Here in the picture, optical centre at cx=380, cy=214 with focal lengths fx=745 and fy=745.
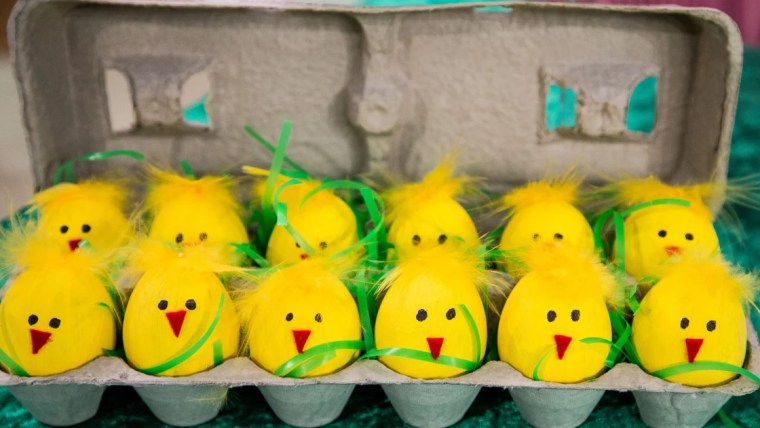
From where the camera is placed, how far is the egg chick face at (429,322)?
0.74 metres

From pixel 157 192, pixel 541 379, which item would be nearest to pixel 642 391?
pixel 541 379

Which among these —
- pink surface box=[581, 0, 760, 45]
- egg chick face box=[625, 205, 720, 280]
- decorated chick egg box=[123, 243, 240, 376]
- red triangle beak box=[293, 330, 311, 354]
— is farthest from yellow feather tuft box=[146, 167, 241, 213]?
pink surface box=[581, 0, 760, 45]

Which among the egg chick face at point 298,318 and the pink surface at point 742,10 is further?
the pink surface at point 742,10

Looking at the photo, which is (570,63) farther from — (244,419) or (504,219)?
(244,419)

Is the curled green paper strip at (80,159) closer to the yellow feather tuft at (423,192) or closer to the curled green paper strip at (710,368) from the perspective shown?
the yellow feather tuft at (423,192)

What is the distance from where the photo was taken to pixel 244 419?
0.84 m

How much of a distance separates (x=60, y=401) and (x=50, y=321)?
111 millimetres

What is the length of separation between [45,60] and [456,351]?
0.63 m

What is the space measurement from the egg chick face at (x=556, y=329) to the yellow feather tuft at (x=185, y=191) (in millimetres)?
393

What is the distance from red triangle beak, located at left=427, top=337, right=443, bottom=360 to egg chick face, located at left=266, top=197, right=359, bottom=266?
0.17m

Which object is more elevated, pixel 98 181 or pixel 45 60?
pixel 45 60

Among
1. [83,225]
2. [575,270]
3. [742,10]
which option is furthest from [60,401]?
[742,10]

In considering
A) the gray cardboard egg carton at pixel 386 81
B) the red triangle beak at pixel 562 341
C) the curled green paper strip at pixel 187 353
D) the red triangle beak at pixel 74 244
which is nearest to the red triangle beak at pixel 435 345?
the red triangle beak at pixel 562 341

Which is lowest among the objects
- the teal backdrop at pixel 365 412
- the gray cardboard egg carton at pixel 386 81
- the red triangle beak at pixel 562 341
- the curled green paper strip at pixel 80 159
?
the teal backdrop at pixel 365 412
